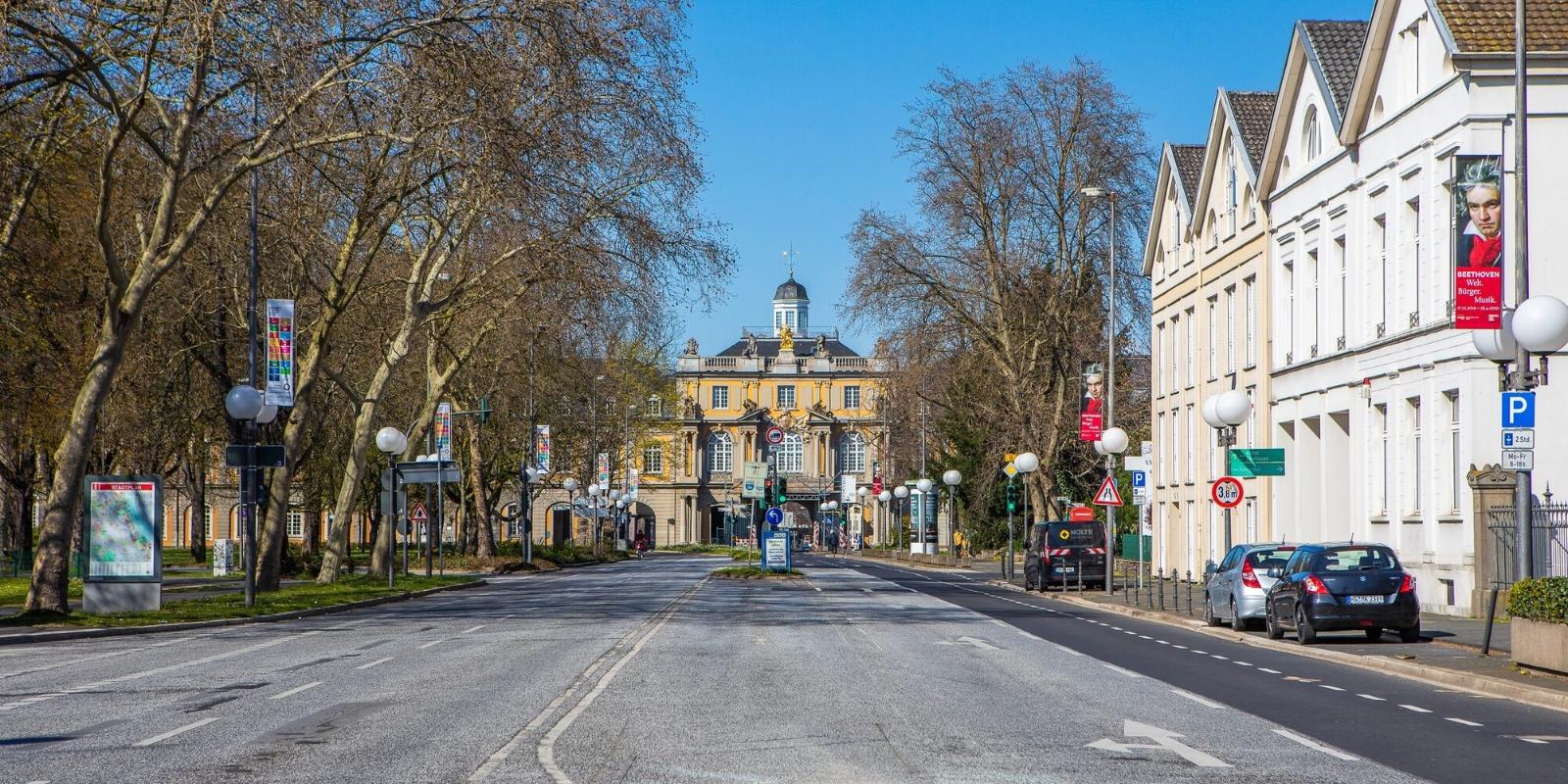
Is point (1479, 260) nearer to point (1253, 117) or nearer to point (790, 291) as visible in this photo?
point (1253, 117)

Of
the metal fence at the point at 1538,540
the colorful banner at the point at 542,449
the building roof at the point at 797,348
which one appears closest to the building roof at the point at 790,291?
Answer: the building roof at the point at 797,348

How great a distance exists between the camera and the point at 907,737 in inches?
503

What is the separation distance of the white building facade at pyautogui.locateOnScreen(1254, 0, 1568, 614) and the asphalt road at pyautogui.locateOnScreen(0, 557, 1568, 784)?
7833 millimetres

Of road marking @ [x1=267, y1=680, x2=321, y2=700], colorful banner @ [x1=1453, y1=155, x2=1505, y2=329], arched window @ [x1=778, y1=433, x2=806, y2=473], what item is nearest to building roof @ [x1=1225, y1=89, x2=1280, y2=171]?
colorful banner @ [x1=1453, y1=155, x2=1505, y2=329]

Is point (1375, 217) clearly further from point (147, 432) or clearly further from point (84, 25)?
point (147, 432)

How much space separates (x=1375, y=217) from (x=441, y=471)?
78.2 feet

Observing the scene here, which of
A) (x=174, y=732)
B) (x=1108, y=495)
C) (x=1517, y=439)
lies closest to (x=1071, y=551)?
(x=1108, y=495)

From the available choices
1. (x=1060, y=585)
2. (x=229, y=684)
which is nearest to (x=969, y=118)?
(x=1060, y=585)

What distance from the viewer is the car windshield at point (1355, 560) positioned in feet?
82.3

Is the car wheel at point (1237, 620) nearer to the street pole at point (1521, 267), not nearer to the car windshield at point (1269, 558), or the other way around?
the car windshield at point (1269, 558)

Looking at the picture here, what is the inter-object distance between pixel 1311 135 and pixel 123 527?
27.1 metres

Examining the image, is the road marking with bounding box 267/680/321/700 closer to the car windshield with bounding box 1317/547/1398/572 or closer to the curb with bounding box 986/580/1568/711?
the curb with bounding box 986/580/1568/711

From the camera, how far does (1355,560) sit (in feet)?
83.4

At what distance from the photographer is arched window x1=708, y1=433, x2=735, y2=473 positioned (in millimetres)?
149625
